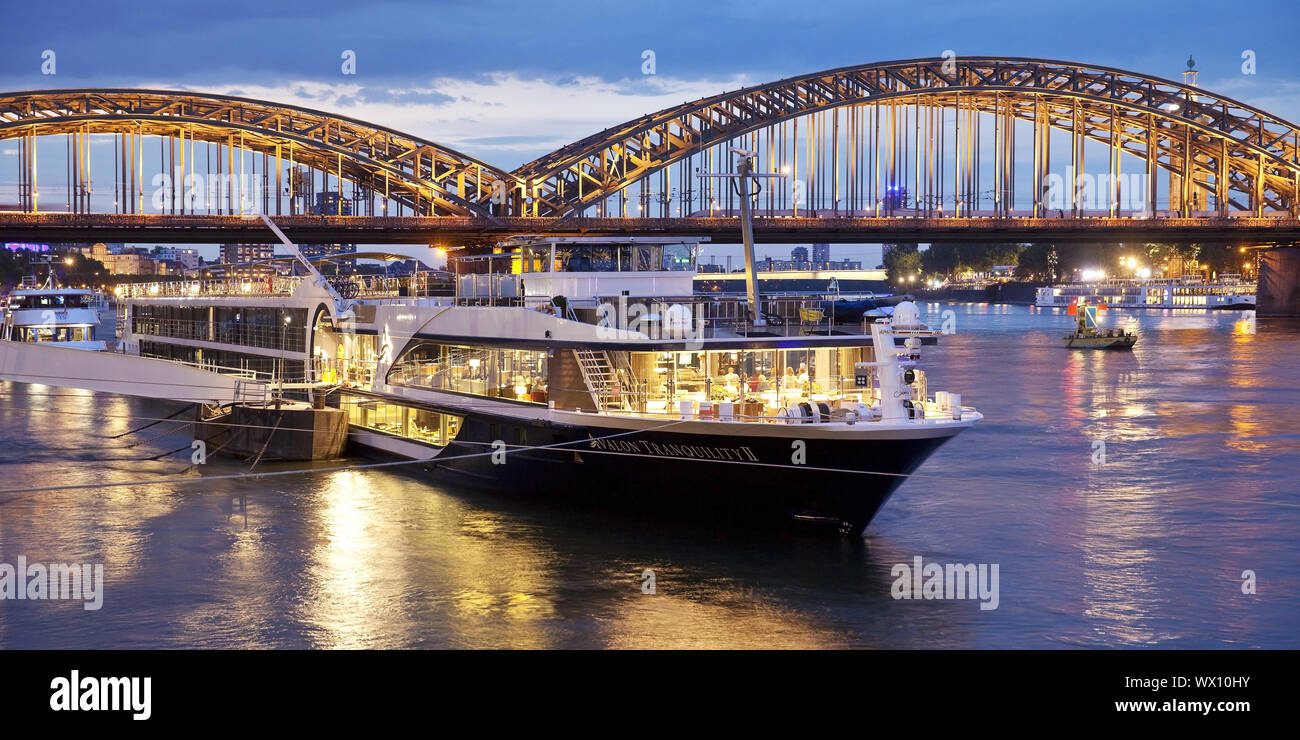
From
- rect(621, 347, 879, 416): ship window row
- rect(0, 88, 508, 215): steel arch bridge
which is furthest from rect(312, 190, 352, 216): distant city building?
rect(621, 347, 879, 416): ship window row

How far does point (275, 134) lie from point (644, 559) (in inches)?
3072

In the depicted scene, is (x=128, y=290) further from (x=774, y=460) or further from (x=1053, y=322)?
(x=1053, y=322)

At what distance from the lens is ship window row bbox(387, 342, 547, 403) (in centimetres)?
2759

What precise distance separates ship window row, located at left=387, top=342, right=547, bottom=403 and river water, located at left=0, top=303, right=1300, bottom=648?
2.19 meters

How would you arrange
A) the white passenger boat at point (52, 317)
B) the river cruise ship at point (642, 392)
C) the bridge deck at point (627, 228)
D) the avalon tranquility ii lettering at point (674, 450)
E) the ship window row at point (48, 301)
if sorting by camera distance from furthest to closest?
the bridge deck at point (627, 228) → the ship window row at point (48, 301) → the white passenger boat at point (52, 317) → the avalon tranquility ii lettering at point (674, 450) → the river cruise ship at point (642, 392)

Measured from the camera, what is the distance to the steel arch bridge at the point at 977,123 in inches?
4417

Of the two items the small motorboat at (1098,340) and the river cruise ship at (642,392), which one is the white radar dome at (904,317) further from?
the small motorboat at (1098,340)

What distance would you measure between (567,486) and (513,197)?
8715 centimetres

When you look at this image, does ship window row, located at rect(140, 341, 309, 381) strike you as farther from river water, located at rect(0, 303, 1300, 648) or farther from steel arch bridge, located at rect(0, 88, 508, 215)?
steel arch bridge, located at rect(0, 88, 508, 215)

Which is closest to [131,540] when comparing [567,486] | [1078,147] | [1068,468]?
[567,486]

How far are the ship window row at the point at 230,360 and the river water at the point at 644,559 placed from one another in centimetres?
441

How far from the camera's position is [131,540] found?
85.3 ft

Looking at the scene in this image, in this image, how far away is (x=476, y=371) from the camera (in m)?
29.6

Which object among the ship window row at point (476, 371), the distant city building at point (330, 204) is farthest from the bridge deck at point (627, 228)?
the ship window row at point (476, 371)
